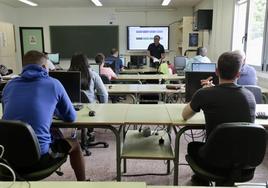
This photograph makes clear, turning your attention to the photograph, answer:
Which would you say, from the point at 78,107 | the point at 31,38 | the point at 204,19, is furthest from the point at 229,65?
the point at 31,38

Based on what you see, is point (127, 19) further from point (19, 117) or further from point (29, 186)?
point (29, 186)

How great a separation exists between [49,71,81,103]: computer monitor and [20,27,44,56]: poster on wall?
8.03 metres

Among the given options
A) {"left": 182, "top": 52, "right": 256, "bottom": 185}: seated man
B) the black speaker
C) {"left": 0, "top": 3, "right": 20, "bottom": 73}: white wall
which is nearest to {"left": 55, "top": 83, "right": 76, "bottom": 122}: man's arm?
{"left": 182, "top": 52, "right": 256, "bottom": 185}: seated man

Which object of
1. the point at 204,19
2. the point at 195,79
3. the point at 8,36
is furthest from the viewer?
the point at 8,36

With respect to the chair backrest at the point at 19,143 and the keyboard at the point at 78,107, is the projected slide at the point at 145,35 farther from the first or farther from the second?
the chair backrest at the point at 19,143

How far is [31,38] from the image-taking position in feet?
34.1

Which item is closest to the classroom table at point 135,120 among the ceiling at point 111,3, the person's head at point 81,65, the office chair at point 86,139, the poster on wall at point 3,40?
the office chair at point 86,139

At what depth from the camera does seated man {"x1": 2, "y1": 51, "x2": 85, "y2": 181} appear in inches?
78.7

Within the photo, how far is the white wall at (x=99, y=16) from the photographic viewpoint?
397 inches

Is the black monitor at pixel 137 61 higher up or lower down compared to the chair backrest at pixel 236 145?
higher up

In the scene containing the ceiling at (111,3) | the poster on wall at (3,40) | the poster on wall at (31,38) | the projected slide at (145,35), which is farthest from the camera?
the poster on wall at (31,38)

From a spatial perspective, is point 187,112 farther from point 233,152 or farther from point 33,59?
point 33,59

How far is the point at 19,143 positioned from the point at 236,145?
1.41m

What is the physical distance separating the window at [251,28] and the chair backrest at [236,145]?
3.44 meters
